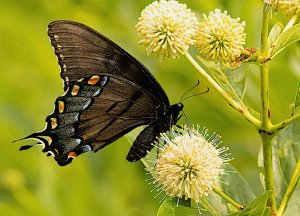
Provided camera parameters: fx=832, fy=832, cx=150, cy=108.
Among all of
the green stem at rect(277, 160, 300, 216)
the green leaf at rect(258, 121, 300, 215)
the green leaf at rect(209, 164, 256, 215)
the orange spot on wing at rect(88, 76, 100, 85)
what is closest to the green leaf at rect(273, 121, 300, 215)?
the green leaf at rect(258, 121, 300, 215)

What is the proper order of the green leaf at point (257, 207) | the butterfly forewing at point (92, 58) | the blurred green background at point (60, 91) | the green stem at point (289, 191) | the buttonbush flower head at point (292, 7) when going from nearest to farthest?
the green leaf at point (257, 207) → the green stem at point (289, 191) → the buttonbush flower head at point (292, 7) → the butterfly forewing at point (92, 58) → the blurred green background at point (60, 91)

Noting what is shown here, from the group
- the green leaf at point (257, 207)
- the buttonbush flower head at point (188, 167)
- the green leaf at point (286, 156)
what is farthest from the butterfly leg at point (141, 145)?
the green leaf at point (257, 207)

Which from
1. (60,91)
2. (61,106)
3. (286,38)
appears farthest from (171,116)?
(60,91)

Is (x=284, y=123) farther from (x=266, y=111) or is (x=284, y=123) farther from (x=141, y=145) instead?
(x=141, y=145)

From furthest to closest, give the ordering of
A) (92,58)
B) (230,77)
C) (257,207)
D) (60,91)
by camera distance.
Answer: (60,91)
(92,58)
(230,77)
(257,207)

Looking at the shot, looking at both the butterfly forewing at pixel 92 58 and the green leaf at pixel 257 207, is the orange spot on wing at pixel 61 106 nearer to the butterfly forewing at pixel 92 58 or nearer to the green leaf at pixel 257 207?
the butterfly forewing at pixel 92 58

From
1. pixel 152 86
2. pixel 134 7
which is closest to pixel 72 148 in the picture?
pixel 152 86
